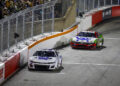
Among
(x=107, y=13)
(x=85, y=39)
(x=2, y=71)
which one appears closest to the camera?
(x=2, y=71)

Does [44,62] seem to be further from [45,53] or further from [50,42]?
[50,42]

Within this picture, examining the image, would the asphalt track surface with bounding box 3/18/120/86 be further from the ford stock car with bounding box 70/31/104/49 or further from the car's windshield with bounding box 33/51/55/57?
the car's windshield with bounding box 33/51/55/57

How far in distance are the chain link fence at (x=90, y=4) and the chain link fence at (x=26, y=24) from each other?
9600mm

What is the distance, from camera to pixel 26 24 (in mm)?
20344

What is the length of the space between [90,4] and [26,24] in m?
17.8

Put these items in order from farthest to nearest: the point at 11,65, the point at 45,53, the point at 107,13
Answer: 1. the point at 107,13
2. the point at 45,53
3. the point at 11,65

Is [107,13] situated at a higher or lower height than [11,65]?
higher

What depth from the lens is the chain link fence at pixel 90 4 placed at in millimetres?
33888

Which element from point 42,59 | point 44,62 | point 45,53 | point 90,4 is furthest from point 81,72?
point 90,4

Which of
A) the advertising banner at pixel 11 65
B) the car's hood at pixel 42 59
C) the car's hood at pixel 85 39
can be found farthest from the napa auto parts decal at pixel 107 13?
the advertising banner at pixel 11 65

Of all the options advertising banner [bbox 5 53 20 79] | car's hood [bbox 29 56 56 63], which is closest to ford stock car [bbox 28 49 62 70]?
car's hood [bbox 29 56 56 63]

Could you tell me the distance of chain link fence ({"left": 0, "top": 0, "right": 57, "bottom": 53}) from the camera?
1638 centimetres

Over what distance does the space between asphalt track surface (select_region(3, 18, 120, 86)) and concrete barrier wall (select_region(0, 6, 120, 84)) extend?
0.45 metres

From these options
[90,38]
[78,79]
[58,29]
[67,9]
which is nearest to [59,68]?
[78,79]
